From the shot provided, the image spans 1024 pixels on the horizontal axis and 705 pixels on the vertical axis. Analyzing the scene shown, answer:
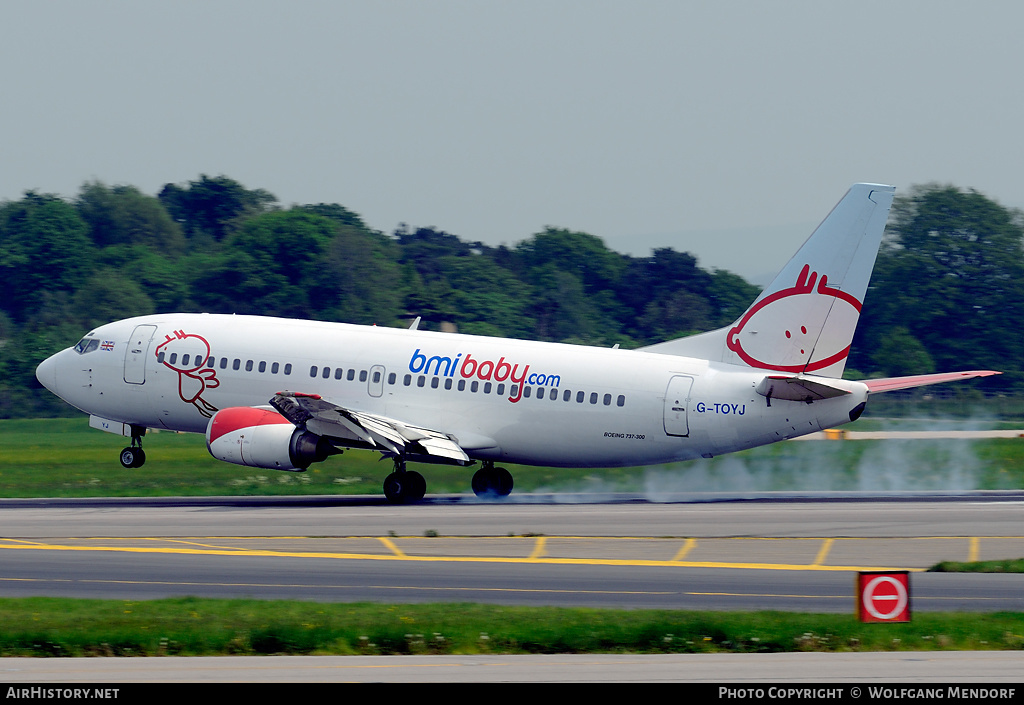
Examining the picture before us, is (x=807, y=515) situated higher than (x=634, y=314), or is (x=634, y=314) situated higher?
(x=634, y=314)

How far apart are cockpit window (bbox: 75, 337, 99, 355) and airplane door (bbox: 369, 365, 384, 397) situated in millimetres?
10097

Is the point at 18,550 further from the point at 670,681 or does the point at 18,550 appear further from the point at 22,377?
the point at 22,377

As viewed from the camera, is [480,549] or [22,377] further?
[22,377]

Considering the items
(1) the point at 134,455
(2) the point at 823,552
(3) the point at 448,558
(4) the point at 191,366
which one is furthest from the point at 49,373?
(2) the point at 823,552

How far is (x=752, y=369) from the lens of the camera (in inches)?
1480

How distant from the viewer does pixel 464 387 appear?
40.2 meters

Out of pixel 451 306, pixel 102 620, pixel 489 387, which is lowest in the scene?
pixel 102 620

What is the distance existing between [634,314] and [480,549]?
95728 mm

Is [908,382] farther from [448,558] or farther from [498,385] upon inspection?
[448,558]

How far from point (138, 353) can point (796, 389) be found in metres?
21.0

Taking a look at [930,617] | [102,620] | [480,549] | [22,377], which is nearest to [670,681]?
[930,617]

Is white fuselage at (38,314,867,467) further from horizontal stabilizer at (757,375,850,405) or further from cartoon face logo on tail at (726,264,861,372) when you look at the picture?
cartoon face logo on tail at (726,264,861,372)

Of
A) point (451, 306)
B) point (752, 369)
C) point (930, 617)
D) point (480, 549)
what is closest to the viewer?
point (930, 617)

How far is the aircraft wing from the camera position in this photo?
37.3 m
